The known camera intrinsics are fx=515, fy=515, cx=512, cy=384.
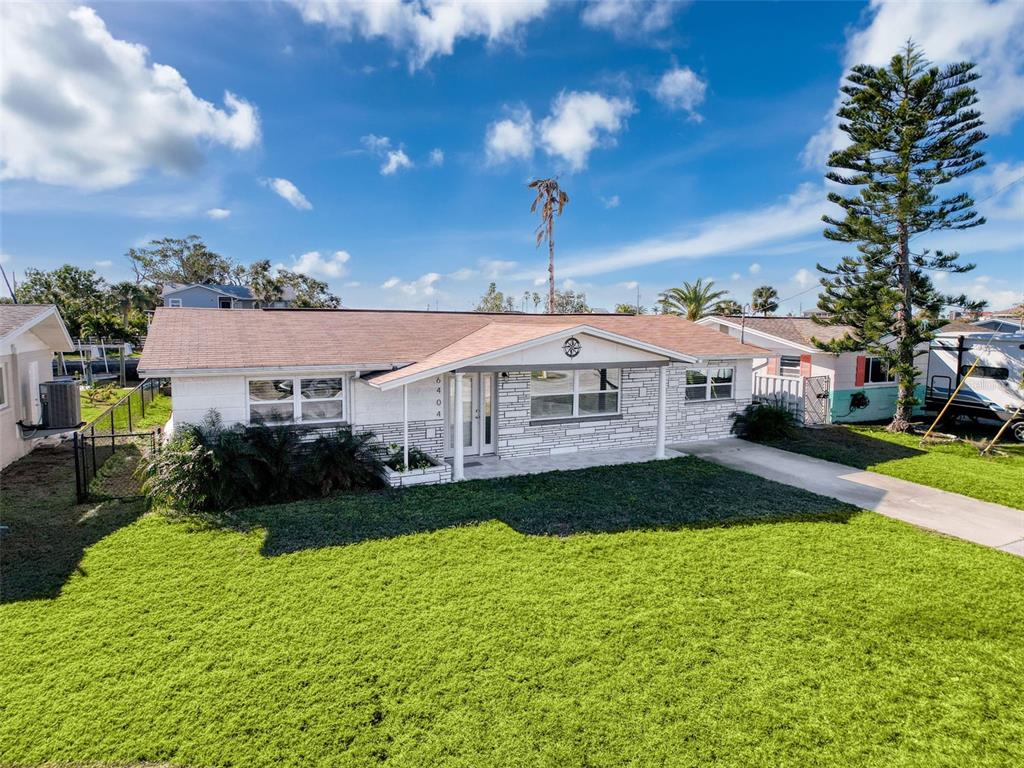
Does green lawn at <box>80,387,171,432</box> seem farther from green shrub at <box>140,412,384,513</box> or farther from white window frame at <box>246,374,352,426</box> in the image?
green shrub at <box>140,412,384,513</box>

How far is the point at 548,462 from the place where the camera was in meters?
12.4

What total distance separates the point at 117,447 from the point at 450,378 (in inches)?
366

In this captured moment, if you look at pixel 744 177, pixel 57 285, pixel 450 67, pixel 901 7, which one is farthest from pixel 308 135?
pixel 57 285

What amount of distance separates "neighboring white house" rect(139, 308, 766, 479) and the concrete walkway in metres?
1.89

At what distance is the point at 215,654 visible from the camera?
194 inches

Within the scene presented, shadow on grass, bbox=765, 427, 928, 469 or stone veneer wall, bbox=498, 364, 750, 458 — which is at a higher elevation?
stone veneer wall, bbox=498, 364, 750, 458

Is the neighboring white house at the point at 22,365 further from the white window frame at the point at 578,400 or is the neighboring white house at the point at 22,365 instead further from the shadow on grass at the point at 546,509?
the white window frame at the point at 578,400

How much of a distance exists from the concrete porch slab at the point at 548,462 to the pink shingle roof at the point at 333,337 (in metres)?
2.68

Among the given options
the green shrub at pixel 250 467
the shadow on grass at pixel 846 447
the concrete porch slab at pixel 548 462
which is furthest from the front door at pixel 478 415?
the shadow on grass at pixel 846 447

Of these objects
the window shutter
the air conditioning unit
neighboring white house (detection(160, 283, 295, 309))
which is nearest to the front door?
the air conditioning unit

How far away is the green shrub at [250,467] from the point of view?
28.6 feet

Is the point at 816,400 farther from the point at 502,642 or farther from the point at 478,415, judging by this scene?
the point at 502,642

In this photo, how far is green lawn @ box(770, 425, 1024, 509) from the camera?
10.9m

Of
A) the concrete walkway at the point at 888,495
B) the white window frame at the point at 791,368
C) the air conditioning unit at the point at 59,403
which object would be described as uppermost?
the white window frame at the point at 791,368
